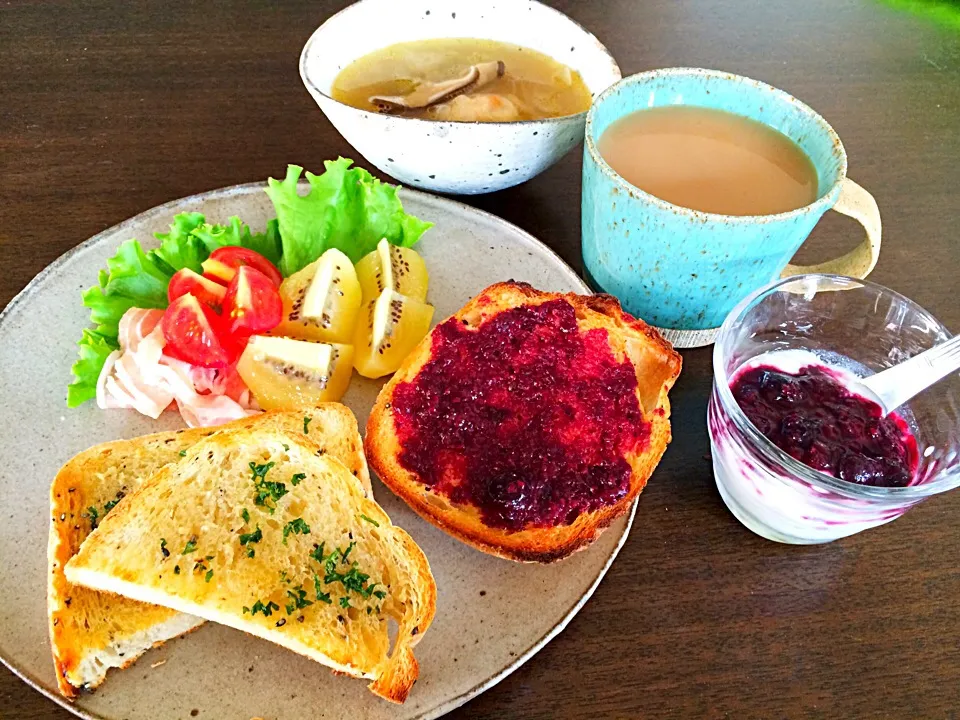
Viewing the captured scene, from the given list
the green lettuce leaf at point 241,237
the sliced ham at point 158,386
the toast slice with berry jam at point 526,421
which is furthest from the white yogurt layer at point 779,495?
the green lettuce leaf at point 241,237

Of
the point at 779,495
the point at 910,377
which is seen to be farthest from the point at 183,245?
the point at 910,377

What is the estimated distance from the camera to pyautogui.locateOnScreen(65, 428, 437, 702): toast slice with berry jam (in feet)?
4.54

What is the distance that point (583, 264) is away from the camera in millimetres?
2254

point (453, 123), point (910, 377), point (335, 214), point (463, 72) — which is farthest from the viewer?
point (463, 72)

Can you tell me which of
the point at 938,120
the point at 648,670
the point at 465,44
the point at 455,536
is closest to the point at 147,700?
the point at 455,536

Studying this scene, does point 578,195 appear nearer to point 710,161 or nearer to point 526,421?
point 710,161

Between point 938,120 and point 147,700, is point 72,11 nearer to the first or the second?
point 147,700

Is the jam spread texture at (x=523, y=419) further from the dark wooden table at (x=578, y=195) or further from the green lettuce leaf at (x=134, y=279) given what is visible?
the green lettuce leaf at (x=134, y=279)

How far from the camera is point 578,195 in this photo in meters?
2.50

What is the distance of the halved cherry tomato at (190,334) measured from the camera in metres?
1.83

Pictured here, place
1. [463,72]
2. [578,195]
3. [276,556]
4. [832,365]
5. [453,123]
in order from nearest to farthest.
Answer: [276,556] < [832,365] < [453,123] < [463,72] < [578,195]

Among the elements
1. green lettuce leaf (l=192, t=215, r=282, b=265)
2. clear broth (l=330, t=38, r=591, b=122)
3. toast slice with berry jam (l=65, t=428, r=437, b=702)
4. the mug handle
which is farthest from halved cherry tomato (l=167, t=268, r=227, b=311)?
the mug handle

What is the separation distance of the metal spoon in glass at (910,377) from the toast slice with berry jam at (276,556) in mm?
1099

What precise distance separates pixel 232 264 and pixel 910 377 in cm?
175
